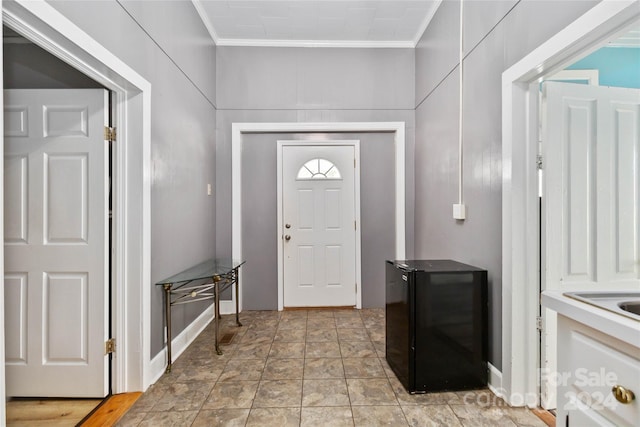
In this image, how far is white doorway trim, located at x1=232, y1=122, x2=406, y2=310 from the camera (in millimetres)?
3482

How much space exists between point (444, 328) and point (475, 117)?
146 cm

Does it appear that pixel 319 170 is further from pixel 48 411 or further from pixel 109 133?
pixel 48 411

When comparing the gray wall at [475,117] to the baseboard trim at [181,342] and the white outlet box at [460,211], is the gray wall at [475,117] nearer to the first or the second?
the white outlet box at [460,211]

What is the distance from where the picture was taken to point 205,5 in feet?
9.50

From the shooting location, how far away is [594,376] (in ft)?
3.01

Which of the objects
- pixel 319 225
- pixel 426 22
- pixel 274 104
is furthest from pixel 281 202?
pixel 426 22

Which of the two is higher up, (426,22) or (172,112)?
(426,22)

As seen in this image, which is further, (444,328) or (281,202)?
(281,202)

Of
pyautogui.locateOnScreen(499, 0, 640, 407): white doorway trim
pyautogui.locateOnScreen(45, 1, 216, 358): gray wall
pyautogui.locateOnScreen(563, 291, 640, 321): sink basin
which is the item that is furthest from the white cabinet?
pyautogui.locateOnScreen(45, 1, 216, 358): gray wall

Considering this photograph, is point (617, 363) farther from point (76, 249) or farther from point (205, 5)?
point (205, 5)

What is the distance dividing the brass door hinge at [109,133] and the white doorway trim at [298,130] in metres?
1.61

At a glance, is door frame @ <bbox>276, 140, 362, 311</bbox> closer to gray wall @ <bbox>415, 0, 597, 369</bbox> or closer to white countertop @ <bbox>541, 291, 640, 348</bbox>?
gray wall @ <bbox>415, 0, 597, 369</bbox>

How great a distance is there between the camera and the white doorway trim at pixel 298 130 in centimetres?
348

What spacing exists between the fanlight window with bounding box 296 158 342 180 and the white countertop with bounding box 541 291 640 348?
2697 mm
